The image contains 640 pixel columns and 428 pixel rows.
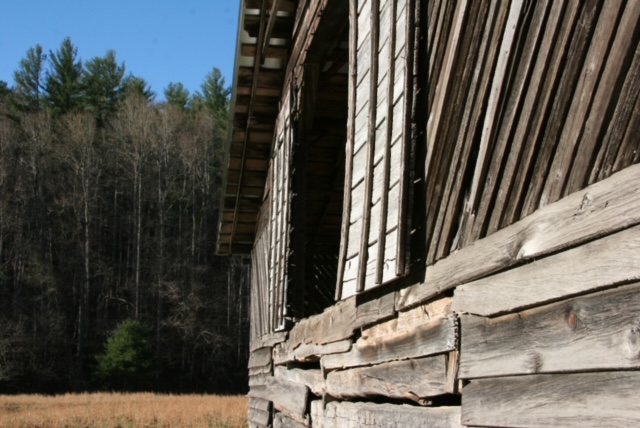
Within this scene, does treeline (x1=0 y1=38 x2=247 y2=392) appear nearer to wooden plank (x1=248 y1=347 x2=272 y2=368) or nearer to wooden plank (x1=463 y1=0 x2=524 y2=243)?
wooden plank (x1=248 y1=347 x2=272 y2=368)

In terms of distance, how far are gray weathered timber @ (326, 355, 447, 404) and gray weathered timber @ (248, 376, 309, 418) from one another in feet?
3.48

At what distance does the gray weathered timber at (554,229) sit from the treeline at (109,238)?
42.2 meters

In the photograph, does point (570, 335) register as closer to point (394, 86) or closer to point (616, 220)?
point (616, 220)

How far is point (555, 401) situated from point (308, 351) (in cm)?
435

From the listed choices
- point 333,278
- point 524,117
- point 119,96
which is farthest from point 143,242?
point 524,117

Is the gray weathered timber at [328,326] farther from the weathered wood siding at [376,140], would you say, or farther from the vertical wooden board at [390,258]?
the vertical wooden board at [390,258]

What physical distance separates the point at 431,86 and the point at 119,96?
5799cm

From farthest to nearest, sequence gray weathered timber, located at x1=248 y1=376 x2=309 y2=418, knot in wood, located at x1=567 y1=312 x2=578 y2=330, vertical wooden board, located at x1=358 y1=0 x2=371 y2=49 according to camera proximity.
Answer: gray weathered timber, located at x1=248 y1=376 x2=309 y2=418 < vertical wooden board, located at x1=358 y1=0 x2=371 y2=49 < knot in wood, located at x1=567 y1=312 x2=578 y2=330

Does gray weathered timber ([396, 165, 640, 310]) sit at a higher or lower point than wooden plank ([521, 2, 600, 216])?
lower

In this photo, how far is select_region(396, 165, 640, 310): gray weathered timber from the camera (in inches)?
102

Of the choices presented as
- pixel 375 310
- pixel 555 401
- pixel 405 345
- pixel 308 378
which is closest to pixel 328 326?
pixel 308 378

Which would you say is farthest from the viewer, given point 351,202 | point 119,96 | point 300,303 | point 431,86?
point 119,96

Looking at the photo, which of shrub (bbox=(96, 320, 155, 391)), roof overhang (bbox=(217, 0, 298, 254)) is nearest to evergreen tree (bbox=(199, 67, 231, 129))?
shrub (bbox=(96, 320, 155, 391))

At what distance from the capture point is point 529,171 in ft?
10.6
